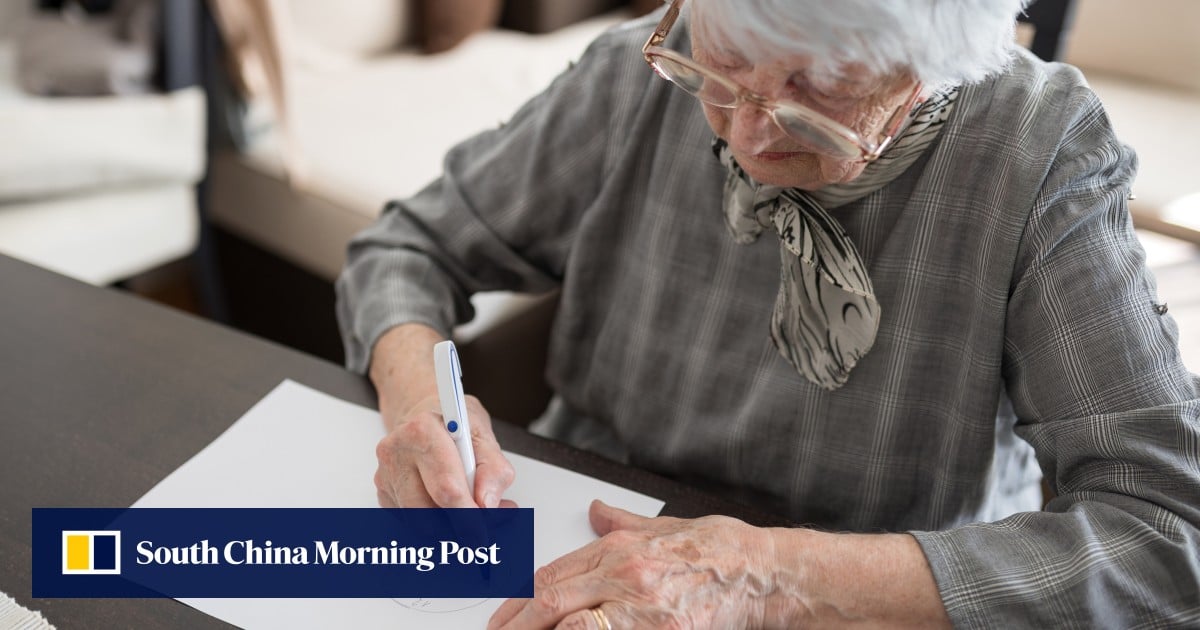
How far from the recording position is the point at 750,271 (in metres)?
0.98

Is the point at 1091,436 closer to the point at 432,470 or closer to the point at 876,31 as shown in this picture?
the point at 876,31

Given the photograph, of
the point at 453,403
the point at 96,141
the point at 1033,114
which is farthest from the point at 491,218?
the point at 96,141

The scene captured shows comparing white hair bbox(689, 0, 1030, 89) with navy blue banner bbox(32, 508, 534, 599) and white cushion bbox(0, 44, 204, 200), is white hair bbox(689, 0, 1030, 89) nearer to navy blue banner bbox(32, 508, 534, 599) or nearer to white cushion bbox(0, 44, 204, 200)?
navy blue banner bbox(32, 508, 534, 599)

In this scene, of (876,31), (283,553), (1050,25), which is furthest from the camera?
(1050,25)

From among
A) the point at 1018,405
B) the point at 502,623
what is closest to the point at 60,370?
the point at 502,623

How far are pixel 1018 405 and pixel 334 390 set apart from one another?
65 centimetres

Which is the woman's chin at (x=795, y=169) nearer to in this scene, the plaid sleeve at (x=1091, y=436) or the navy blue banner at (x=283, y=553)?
the plaid sleeve at (x=1091, y=436)

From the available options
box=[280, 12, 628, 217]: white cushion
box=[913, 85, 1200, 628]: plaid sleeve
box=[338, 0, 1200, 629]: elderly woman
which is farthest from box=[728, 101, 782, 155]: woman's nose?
box=[280, 12, 628, 217]: white cushion

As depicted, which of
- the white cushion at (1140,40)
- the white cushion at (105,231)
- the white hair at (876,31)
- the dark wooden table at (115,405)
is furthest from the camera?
the white cushion at (1140,40)

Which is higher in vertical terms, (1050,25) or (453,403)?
(1050,25)

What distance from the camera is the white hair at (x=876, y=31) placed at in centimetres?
67

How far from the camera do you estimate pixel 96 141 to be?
1.83 meters

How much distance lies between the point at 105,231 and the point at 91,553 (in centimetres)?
127

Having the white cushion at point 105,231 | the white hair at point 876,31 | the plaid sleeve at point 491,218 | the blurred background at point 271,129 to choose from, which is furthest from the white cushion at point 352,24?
the white hair at point 876,31
